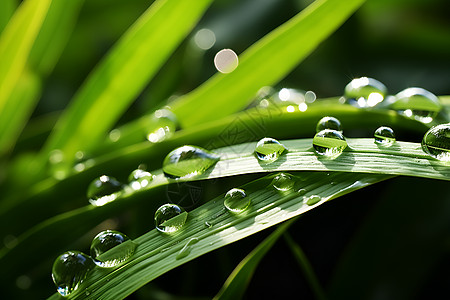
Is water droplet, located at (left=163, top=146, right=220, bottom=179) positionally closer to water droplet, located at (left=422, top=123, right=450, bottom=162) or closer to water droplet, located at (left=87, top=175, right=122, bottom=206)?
water droplet, located at (left=87, top=175, right=122, bottom=206)

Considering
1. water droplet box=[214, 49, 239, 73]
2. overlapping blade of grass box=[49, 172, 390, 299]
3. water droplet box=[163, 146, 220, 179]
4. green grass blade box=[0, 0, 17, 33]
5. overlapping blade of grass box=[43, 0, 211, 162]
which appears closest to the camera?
overlapping blade of grass box=[49, 172, 390, 299]

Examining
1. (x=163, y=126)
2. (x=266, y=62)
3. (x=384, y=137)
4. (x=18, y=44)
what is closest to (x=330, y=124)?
(x=384, y=137)

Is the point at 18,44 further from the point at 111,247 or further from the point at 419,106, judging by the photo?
the point at 419,106

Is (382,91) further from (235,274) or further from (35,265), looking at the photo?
(35,265)

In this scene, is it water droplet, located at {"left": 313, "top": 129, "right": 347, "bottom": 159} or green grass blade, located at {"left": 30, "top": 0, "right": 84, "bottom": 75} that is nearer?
water droplet, located at {"left": 313, "top": 129, "right": 347, "bottom": 159}

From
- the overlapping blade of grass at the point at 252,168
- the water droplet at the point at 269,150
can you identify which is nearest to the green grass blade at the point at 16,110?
the overlapping blade of grass at the point at 252,168

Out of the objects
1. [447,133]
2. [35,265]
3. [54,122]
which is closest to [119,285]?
[35,265]

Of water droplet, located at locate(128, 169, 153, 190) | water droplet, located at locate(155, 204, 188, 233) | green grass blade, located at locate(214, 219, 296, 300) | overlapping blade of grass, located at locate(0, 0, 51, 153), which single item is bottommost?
green grass blade, located at locate(214, 219, 296, 300)

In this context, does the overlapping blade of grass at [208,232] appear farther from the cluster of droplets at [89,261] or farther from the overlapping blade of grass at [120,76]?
the overlapping blade of grass at [120,76]

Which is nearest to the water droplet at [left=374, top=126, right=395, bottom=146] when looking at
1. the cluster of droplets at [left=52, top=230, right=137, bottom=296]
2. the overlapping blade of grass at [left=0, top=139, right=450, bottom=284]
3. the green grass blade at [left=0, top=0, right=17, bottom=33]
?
the overlapping blade of grass at [left=0, top=139, right=450, bottom=284]
